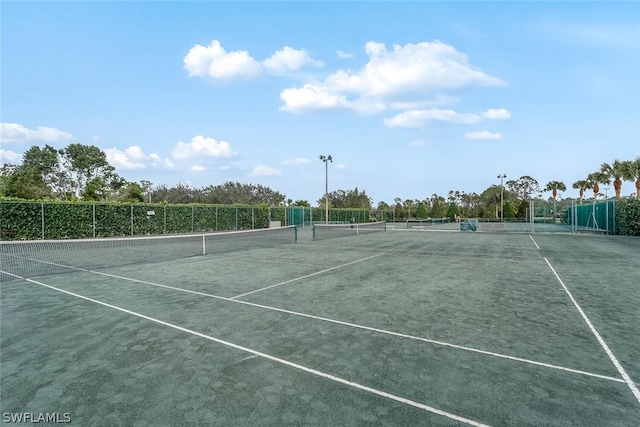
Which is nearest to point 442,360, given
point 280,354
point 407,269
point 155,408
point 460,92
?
point 280,354

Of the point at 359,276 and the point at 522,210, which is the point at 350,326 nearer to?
the point at 359,276

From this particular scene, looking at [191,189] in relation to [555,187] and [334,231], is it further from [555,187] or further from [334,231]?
[555,187]

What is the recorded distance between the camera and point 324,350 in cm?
455

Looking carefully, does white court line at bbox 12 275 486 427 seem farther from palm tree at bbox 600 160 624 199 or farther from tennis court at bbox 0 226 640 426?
palm tree at bbox 600 160 624 199

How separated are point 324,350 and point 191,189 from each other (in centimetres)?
7014

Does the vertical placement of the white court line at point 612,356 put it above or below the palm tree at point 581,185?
below

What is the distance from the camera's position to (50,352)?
4.52 metres

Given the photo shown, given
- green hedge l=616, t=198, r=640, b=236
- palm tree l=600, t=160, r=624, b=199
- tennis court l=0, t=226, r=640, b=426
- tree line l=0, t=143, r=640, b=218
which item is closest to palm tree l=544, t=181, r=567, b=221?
tree line l=0, t=143, r=640, b=218

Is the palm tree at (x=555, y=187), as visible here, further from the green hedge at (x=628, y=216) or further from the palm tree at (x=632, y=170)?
the green hedge at (x=628, y=216)

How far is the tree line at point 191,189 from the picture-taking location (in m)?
44.5

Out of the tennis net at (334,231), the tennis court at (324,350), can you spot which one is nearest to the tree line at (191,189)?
the tennis net at (334,231)

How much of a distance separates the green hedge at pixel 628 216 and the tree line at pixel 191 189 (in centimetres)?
1106

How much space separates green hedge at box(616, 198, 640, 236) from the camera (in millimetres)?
23825

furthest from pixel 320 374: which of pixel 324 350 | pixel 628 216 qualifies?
pixel 628 216
